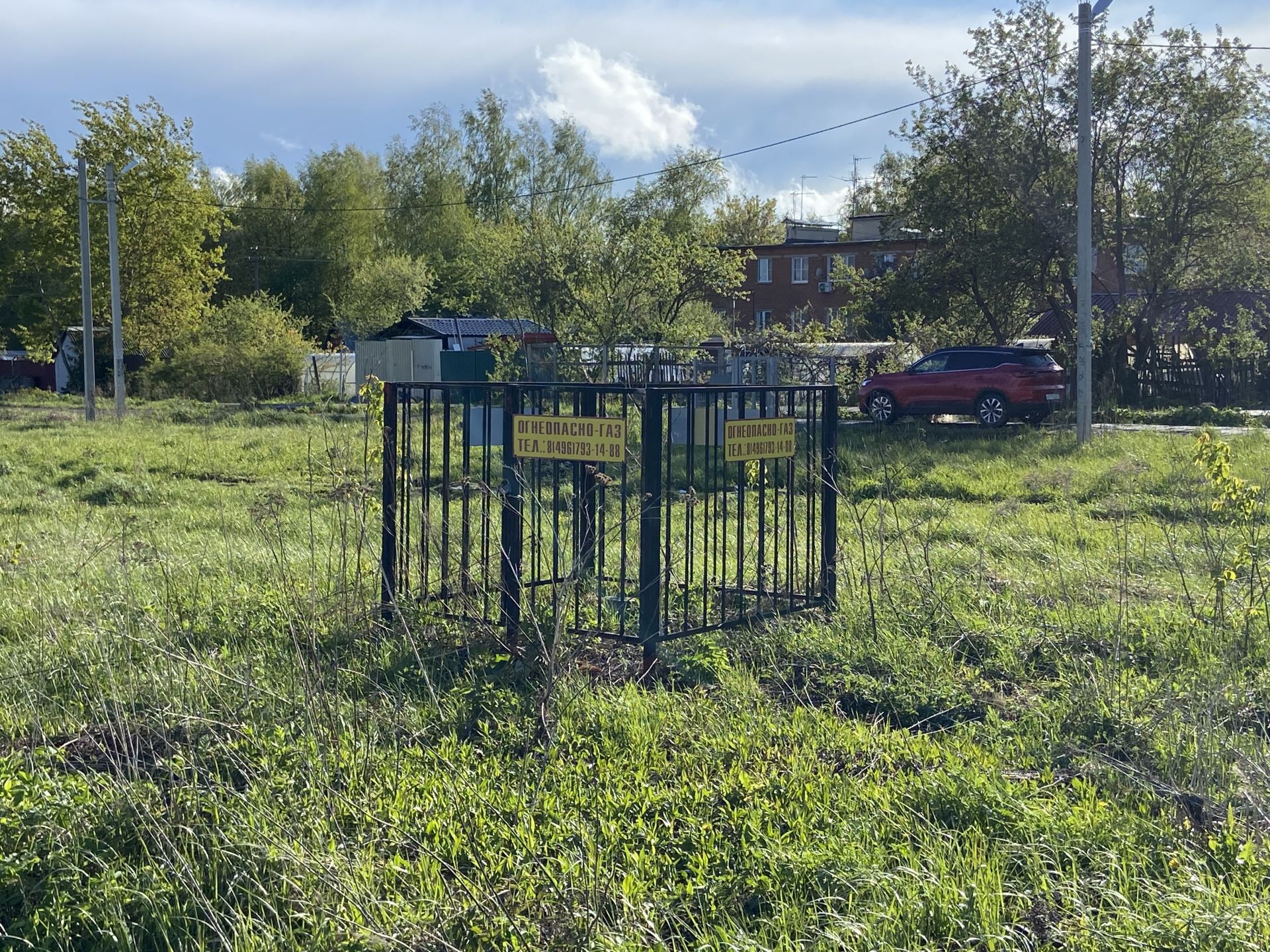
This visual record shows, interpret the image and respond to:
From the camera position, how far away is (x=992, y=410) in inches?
947

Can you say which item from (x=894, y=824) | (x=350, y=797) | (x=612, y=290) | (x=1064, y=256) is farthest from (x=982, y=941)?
(x=1064, y=256)

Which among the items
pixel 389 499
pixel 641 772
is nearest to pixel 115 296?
pixel 389 499

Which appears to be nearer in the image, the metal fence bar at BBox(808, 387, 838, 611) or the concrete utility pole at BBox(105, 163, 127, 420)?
the metal fence bar at BBox(808, 387, 838, 611)

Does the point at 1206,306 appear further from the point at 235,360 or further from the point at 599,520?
the point at 599,520

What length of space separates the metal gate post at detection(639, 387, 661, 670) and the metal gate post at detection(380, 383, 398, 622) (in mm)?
1496

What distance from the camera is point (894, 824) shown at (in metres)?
3.74

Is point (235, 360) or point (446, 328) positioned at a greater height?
point (446, 328)

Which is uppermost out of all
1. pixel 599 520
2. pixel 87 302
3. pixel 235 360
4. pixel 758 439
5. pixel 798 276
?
pixel 798 276

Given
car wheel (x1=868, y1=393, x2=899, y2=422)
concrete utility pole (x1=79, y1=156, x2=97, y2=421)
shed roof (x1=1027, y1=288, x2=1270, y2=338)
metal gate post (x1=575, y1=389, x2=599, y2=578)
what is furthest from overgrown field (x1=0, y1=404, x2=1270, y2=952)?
shed roof (x1=1027, y1=288, x2=1270, y2=338)

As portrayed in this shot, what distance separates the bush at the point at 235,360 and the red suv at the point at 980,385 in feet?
66.0

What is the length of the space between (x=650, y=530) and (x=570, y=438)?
0.61 meters

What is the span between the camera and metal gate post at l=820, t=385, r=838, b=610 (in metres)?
6.71

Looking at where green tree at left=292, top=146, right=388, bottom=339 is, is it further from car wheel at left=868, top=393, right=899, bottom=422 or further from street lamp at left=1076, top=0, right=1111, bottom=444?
street lamp at left=1076, top=0, right=1111, bottom=444

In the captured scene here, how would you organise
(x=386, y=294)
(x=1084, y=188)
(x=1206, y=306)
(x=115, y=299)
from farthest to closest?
(x=386, y=294), (x=1206, y=306), (x=115, y=299), (x=1084, y=188)
